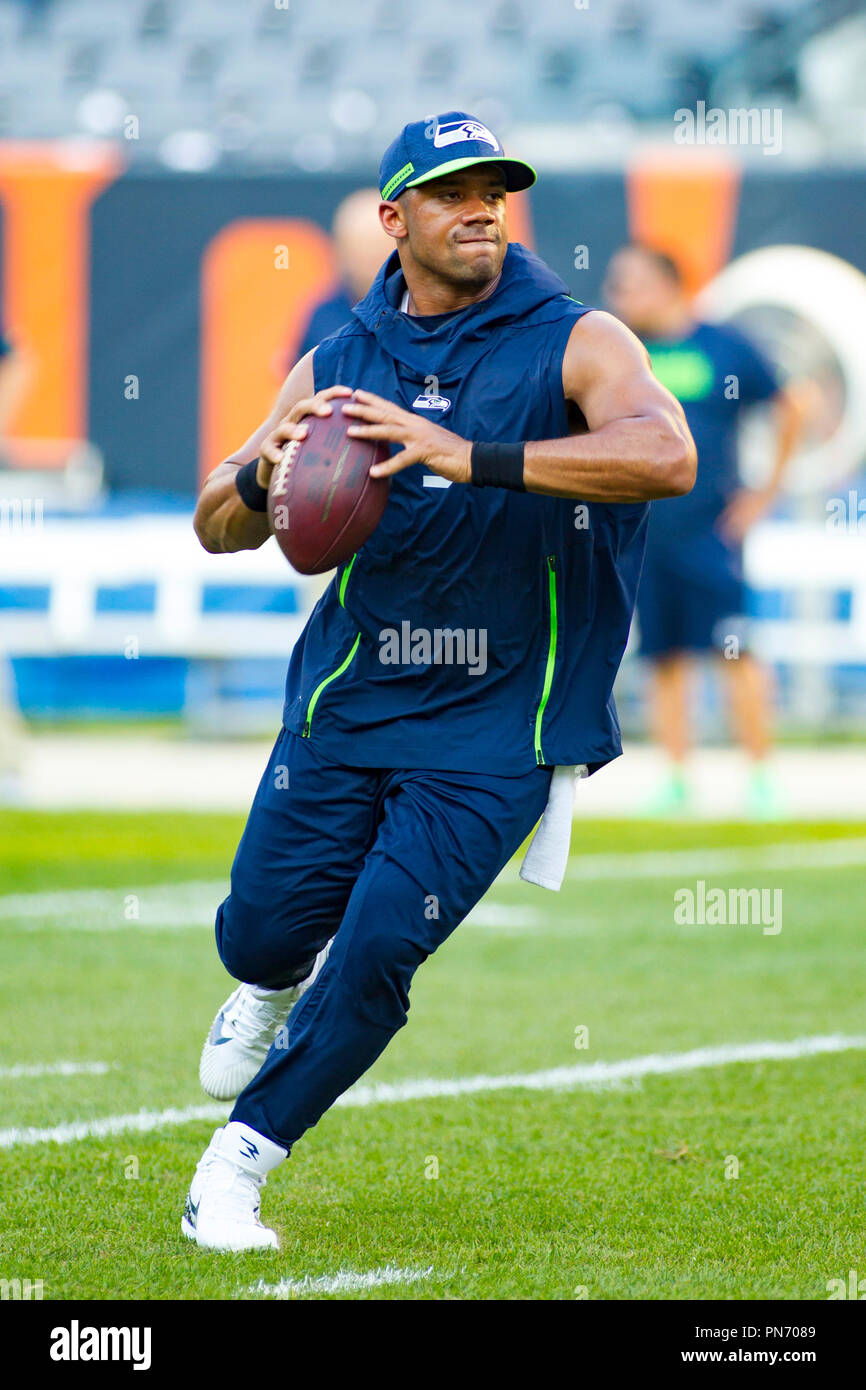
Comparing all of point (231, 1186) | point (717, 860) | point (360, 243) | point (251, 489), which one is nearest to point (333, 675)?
point (251, 489)

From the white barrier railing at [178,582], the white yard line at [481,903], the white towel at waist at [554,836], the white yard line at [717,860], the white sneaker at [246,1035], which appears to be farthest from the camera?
the white barrier railing at [178,582]

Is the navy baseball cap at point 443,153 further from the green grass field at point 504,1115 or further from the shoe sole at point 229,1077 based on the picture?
the green grass field at point 504,1115

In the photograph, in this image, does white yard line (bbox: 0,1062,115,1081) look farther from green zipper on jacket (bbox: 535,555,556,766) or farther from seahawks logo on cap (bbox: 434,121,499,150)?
seahawks logo on cap (bbox: 434,121,499,150)

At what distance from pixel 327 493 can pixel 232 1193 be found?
1321mm

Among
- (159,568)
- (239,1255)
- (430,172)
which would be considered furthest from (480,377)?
(159,568)

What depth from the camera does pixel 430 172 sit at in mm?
3635

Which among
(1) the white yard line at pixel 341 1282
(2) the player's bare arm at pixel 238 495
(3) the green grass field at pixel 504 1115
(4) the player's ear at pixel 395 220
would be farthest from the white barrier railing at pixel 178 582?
(1) the white yard line at pixel 341 1282

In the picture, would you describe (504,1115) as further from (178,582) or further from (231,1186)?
(178,582)

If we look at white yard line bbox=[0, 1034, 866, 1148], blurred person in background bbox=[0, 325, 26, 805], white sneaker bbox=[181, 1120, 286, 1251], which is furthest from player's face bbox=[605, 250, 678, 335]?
white sneaker bbox=[181, 1120, 286, 1251]

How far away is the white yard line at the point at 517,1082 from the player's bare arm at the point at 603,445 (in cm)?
184

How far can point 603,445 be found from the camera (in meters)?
3.43

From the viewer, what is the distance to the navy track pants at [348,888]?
3.55m

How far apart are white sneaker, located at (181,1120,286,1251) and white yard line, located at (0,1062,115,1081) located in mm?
1409
